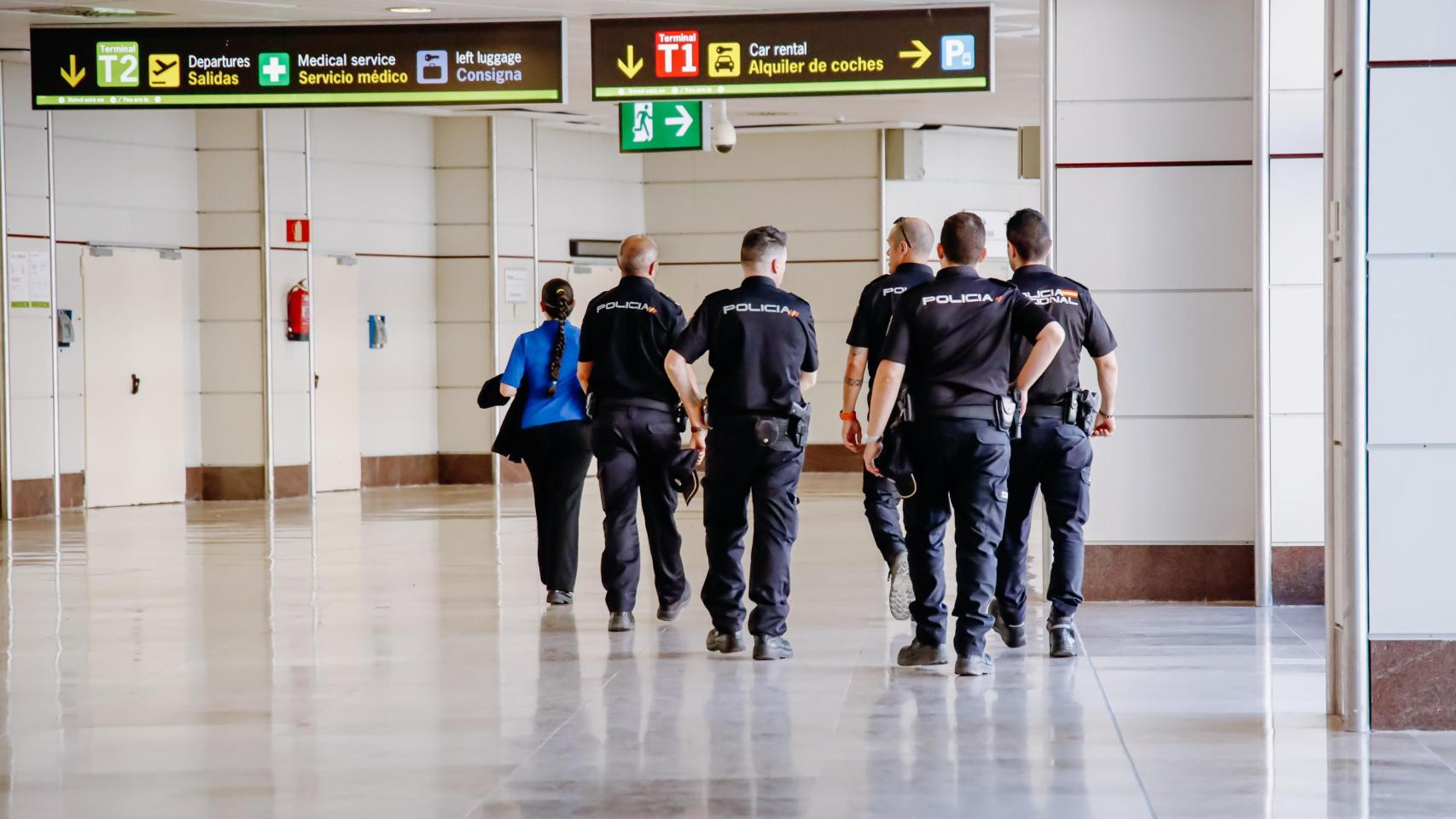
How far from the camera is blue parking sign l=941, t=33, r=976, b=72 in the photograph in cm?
1016

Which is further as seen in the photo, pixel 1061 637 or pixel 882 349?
pixel 1061 637

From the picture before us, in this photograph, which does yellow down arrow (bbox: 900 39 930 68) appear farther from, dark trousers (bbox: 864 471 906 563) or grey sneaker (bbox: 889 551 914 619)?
grey sneaker (bbox: 889 551 914 619)

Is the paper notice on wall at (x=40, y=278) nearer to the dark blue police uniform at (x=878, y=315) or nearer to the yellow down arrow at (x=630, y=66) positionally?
the yellow down arrow at (x=630, y=66)

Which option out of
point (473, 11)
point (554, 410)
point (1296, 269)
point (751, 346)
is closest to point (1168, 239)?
point (1296, 269)

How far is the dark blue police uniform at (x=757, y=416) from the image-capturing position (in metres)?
6.54

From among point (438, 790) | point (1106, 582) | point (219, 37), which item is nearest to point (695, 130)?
point (219, 37)

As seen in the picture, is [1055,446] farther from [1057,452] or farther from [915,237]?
[915,237]

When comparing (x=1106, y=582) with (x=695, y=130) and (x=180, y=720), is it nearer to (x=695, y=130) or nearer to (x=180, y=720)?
(x=180, y=720)

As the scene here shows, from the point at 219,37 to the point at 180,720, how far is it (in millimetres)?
6110

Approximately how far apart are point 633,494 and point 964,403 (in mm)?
1791

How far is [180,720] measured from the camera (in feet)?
18.3

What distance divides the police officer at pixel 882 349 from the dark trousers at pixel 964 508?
1.24 feet

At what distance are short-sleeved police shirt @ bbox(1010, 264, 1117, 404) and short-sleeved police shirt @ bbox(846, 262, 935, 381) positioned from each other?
1.53 feet

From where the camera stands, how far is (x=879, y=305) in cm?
701
